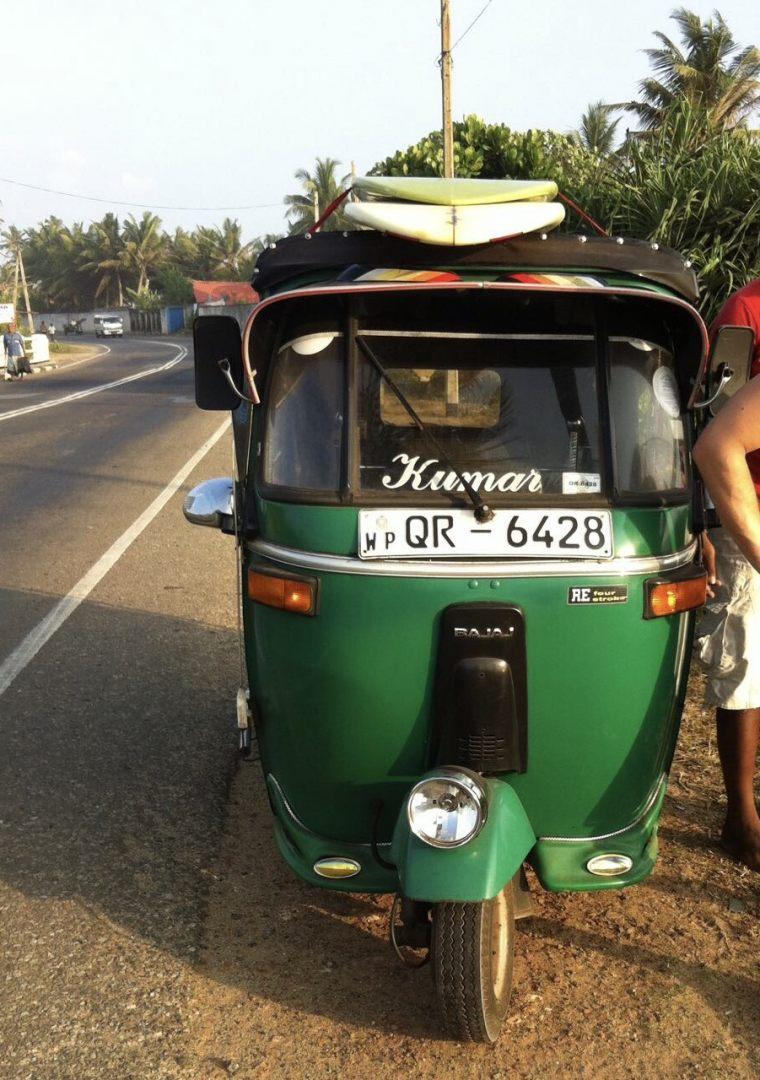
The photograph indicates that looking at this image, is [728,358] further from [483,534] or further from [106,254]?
[106,254]

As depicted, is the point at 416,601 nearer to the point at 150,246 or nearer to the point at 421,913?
the point at 421,913

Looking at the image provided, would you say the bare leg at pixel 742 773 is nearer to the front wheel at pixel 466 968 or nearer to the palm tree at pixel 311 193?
the front wheel at pixel 466 968

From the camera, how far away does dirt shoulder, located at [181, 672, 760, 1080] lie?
9.21ft

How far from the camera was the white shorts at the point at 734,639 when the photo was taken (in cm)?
366

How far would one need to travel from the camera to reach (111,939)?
3.38 meters

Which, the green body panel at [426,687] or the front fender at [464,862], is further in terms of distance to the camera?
the green body panel at [426,687]

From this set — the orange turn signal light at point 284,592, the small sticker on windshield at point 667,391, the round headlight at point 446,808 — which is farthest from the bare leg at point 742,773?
the orange turn signal light at point 284,592

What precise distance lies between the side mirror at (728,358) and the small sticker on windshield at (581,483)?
0.41 metres

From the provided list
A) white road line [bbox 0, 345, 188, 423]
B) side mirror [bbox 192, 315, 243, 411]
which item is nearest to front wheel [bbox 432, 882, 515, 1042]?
side mirror [bbox 192, 315, 243, 411]

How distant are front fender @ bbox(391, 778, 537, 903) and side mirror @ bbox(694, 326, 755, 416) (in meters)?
1.31

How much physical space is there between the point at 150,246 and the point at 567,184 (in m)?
96.3

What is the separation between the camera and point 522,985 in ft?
10.3

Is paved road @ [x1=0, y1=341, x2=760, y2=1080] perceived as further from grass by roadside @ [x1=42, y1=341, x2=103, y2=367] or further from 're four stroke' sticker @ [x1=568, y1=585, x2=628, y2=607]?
grass by roadside @ [x1=42, y1=341, x2=103, y2=367]

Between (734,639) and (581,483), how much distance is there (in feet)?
3.23
